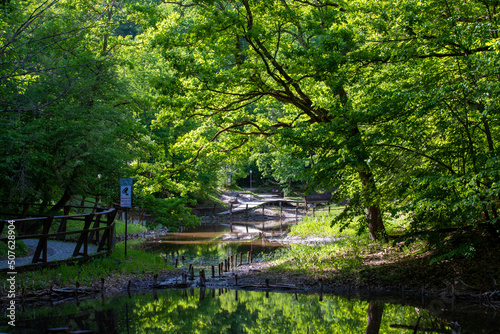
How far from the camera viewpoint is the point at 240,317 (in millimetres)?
8477

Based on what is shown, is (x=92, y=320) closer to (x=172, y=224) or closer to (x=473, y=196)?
(x=473, y=196)

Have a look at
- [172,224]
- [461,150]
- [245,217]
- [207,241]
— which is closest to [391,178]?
[461,150]

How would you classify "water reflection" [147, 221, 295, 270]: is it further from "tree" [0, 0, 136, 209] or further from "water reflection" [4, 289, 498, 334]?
"water reflection" [4, 289, 498, 334]

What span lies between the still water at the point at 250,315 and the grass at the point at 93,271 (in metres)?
1.07

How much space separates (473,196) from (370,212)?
6.53 metres

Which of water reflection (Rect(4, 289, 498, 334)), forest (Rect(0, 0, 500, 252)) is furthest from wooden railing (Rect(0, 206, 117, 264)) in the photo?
water reflection (Rect(4, 289, 498, 334))

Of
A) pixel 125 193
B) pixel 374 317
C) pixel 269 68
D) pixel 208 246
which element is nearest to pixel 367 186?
pixel 374 317

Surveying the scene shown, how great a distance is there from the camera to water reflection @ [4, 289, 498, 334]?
292 inches

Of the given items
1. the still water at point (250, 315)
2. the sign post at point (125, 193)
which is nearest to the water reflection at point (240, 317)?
the still water at point (250, 315)

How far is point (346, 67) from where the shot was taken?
10.9 meters

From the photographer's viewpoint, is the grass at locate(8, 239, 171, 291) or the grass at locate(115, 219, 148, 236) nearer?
the grass at locate(8, 239, 171, 291)

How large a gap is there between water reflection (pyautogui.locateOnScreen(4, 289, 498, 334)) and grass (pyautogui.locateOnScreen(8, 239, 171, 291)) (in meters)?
1.14

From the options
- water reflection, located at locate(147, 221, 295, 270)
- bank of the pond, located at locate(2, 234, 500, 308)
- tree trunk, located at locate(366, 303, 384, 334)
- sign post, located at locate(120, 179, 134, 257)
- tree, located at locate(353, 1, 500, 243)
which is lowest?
water reflection, located at locate(147, 221, 295, 270)

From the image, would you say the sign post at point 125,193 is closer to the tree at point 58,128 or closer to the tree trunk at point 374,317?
the tree at point 58,128
